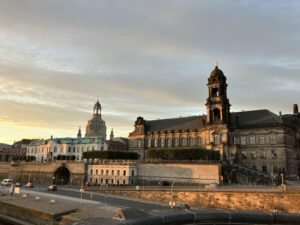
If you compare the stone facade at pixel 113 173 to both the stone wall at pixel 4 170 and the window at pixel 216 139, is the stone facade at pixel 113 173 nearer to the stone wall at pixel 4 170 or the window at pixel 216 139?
the window at pixel 216 139

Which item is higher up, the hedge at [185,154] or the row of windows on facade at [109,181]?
the hedge at [185,154]

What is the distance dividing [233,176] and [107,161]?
30.3 metres

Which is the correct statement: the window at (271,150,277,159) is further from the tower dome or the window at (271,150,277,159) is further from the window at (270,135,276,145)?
the tower dome

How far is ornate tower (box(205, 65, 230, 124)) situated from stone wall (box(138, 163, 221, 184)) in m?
18.4

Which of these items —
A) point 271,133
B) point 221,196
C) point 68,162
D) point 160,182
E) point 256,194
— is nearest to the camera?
point 256,194

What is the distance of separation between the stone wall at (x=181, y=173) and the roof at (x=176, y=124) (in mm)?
21467

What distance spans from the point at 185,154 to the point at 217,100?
64.5 feet

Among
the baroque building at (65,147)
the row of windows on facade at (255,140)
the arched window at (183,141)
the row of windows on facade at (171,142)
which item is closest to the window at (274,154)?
the row of windows on facade at (255,140)

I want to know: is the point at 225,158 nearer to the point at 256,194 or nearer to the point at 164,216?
the point at 256,194

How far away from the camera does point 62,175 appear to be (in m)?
86.0

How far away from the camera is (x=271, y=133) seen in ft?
242

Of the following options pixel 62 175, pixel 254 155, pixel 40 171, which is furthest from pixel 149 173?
pixel 40 171

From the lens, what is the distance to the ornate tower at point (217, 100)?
79.1 metres

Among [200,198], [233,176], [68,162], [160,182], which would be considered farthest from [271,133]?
[68,162]
